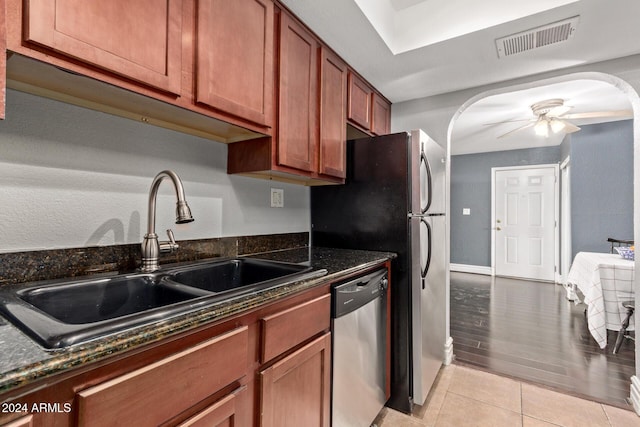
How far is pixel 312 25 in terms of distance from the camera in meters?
1.66

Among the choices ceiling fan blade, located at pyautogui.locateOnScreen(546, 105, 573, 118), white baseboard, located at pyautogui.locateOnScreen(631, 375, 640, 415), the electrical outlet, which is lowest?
white baseboard, located at pyautogui.locateOnScreen(631, 375, 640, 415)

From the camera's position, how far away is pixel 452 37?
71.9 inches

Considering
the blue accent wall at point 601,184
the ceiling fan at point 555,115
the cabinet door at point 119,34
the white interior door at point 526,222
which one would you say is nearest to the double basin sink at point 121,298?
the cabinet door at point 119,34

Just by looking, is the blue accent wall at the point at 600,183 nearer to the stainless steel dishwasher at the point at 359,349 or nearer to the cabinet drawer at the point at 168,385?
the stainless steel dishwasher at the point at 359,349

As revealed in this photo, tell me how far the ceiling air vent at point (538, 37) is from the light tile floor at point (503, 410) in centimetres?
221

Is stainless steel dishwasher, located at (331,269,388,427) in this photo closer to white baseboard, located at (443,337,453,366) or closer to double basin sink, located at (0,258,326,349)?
double basin sink, located at (0,258,326,349)

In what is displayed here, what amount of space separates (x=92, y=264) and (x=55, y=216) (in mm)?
206

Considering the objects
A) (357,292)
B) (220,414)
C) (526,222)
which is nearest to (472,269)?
(526,222)

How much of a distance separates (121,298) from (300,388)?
2.34 feet

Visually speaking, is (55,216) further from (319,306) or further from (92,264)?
(319,306)

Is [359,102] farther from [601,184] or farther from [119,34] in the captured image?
[601,184]

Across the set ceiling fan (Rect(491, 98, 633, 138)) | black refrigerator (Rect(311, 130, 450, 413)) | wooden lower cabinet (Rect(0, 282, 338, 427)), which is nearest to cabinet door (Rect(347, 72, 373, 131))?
black refrigerator (Rect(311, 130, 450, 413))

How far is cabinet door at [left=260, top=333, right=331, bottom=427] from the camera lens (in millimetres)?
942

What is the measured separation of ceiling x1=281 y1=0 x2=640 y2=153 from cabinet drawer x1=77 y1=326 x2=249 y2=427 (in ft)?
5.17
